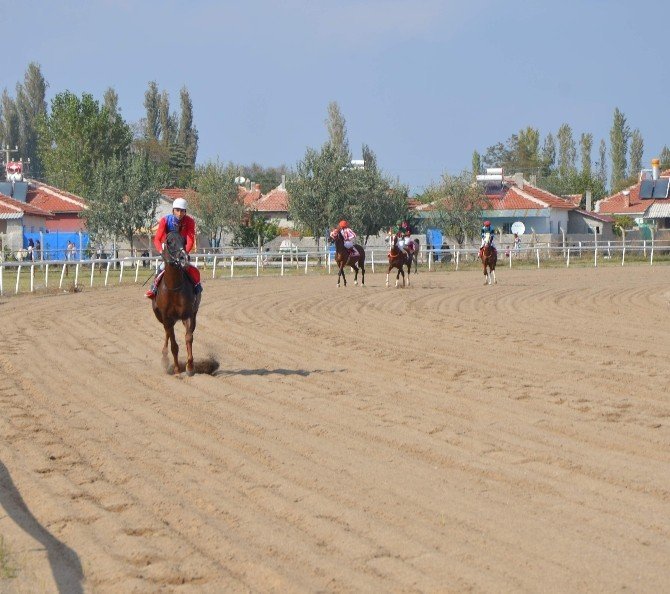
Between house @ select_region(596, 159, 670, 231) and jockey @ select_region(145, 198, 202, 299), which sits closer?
jockey @ select_region(145, 198, 202, 299)

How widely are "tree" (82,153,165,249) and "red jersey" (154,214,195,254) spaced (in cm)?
→ 4473

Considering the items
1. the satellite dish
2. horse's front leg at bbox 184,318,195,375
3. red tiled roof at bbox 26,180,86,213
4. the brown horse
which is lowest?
horse's front leg at bbox 184,318,195,375

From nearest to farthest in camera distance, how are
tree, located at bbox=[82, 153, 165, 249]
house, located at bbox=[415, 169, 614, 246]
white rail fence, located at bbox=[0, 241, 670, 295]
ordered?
white rail fence, located at bbox=[0, 241, 670, 295]
tree, located at bbox=[82, 153, 165, 249]
house, located at bbox=[415, 169, 614, 246]

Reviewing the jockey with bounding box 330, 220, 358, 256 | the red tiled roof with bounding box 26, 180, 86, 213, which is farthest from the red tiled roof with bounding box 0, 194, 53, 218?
the jockey with bounding box 330, 220, 358, 256

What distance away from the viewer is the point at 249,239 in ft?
205

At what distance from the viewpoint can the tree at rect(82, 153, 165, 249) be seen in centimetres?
5719

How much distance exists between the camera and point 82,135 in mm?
75125

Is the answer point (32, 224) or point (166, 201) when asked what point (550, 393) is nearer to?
point (32, 224)

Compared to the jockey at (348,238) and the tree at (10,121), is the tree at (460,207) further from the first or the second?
the tree at (10,121)

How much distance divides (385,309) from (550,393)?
462 inches

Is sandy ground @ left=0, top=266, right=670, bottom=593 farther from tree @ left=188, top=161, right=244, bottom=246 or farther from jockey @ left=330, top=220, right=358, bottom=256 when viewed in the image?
tree @ left=188, top=161, right=244, bottom=246

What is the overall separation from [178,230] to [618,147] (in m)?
110

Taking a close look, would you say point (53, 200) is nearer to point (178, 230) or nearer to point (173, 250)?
point (178, 230)

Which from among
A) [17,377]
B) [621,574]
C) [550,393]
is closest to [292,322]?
[17,377]
